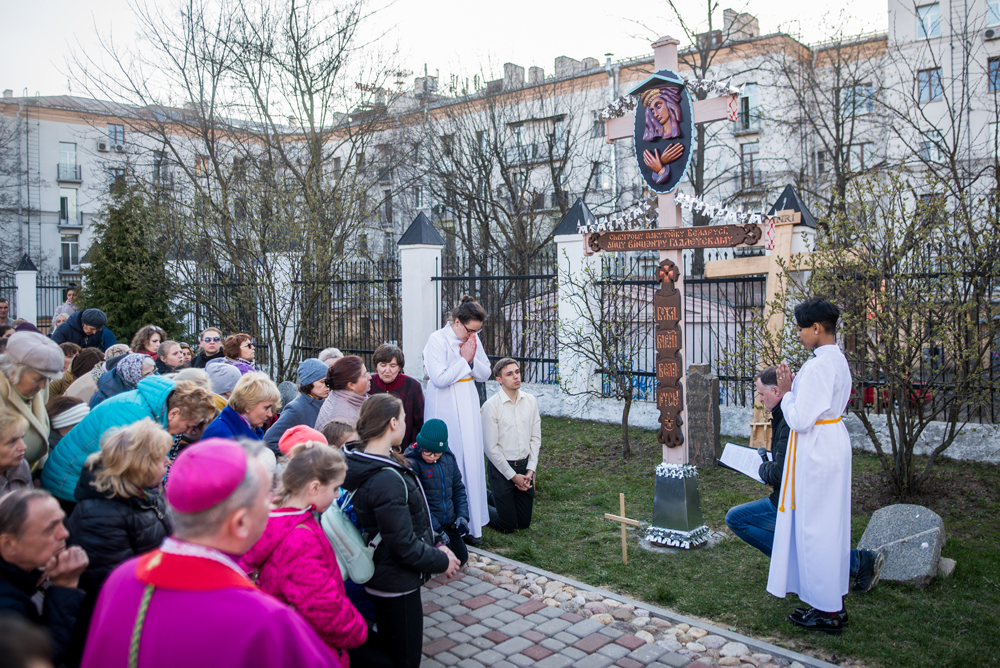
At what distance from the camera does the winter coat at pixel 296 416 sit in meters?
5.11

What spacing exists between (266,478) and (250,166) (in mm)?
15761

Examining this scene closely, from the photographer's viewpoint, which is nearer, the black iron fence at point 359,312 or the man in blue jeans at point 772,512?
the man in blue jeans at point 772,512

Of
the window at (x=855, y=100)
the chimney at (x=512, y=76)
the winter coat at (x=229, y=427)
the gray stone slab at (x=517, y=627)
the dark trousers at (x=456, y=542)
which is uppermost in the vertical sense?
the chimney at (x=512, y=76)

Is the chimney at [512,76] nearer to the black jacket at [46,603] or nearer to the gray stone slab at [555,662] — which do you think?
the gray stone slab at [555,662]

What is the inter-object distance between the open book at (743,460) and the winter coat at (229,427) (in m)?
3.03

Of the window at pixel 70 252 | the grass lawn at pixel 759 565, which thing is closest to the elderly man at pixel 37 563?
the grass lawn at pixel 759 565

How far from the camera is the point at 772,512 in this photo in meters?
4.81

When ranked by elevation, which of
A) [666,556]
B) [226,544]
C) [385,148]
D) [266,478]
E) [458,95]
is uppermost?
[458,95]

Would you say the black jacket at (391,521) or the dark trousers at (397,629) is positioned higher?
the black jacket at (391,521)

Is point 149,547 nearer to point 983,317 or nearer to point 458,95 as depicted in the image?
point 983,317

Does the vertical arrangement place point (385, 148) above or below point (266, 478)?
above

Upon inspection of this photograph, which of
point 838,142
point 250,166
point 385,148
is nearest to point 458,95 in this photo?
point 385,148

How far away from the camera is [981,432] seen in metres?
7.51

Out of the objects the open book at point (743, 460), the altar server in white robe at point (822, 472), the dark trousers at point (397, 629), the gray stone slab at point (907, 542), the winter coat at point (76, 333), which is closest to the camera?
the dark trousers at point (397, 629)
